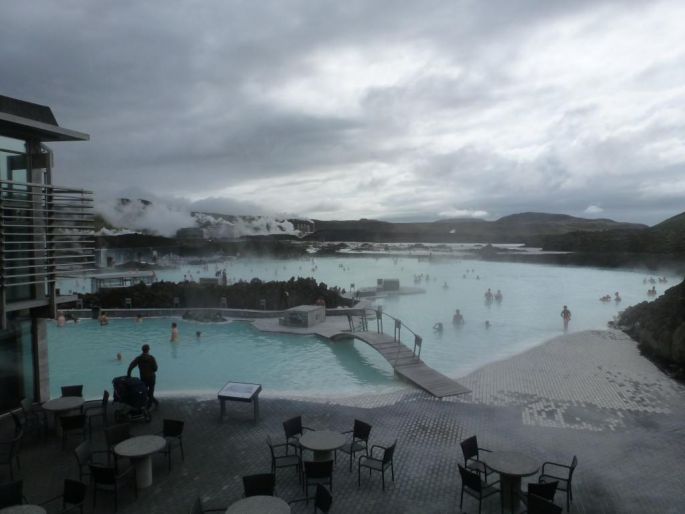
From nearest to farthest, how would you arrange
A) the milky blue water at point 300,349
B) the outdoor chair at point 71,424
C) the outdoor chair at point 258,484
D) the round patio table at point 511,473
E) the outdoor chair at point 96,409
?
the outdoor chair at point 258,484 → the round patio table at point 511,473 → the outdoor chair at point 71,424 → the outdoor chair at point 96,409 → the milky blue water at point 300,349

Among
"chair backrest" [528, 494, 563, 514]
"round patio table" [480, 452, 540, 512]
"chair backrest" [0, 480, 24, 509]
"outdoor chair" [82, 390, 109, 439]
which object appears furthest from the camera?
"outdoor chair" [82, 390, 109, 439]

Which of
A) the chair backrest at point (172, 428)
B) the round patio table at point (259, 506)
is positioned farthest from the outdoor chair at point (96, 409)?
the round patio table at point (259, 506)

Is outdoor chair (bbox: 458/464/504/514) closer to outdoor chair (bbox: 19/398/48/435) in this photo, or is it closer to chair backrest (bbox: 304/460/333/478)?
chair backrest (bbox: 304/460/333/478)

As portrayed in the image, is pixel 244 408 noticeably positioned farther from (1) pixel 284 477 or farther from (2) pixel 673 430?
(2) pixel 673 430

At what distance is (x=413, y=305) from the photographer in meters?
29.5

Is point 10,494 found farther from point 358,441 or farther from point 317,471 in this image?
point 358,441

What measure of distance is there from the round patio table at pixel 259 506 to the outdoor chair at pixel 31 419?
4.84m

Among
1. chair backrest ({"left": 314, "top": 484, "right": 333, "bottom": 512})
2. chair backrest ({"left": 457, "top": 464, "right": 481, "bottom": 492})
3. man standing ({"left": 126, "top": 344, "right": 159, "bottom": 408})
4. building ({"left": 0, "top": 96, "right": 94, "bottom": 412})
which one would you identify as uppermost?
building ({"left": 0, "top": 96, "right": 94, "bottom": 412})

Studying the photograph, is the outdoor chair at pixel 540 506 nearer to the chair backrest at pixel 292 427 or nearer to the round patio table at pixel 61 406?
the chair backrest at pixel 292 427

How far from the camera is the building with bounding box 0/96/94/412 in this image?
820cm

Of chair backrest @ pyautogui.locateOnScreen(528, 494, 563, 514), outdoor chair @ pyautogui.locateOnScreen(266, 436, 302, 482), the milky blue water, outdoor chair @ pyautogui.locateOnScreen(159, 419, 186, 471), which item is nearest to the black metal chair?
outdoor chair @ pyautogui.locateOnScreen(159, 419, 186, 471)

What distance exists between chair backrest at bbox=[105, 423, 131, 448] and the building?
109 inches

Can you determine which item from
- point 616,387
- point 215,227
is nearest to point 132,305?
point 616,387

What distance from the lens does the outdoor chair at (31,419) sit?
8.13m
